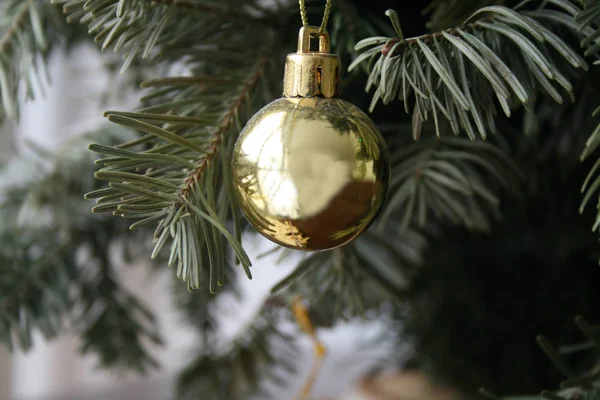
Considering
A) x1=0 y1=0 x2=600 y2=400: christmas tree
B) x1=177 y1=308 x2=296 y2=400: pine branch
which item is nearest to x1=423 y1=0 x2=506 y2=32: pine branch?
x1=0 y1=0 x2=600 y2=400: christmas tree

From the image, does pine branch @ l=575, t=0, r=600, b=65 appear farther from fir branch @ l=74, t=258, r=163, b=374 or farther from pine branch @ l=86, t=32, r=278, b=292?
fir branch @ l=74, t=258, r=163, b=374

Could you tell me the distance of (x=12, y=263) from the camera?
0.33 metres

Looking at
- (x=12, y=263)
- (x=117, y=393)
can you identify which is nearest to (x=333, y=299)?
(x=12, y=263)

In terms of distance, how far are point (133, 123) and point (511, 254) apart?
31 centimetres

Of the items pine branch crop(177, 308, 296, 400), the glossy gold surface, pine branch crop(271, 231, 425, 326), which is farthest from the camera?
pine branch crop(177, 308, 296, 400)

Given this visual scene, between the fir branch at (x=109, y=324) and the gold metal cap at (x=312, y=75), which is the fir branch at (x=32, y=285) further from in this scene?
the gold metal cap at (x=312, y=75)

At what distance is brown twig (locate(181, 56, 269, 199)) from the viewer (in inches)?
7.7

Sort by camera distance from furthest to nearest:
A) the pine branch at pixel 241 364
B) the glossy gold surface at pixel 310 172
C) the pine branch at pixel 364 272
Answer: the pine branch at pixel 241 364 → the pine branch at pixel 364 272 → the glossy gold surface at pixel 310 172

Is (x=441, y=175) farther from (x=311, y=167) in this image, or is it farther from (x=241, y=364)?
(x=241, y=364)

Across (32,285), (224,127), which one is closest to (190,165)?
(224,127)

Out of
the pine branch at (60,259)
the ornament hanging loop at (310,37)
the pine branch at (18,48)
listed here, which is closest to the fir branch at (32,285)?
the pine branch at (60,259)

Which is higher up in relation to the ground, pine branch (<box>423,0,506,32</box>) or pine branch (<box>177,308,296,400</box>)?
pine branch (<box>423,0,506,32</box>)

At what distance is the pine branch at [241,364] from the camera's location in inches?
15.6

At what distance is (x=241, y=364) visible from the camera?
0.40 meters
